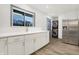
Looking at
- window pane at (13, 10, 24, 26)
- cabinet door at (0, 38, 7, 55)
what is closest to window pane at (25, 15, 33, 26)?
window pane at (13, 10, 24, 26)

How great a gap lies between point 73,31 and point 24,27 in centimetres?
298

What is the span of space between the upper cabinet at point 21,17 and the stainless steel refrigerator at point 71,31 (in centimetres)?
257

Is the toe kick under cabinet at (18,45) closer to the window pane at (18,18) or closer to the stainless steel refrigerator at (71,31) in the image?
the window pane at (18,18)

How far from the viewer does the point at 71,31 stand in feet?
18.8

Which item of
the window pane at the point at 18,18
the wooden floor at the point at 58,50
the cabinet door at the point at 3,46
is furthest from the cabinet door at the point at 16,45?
the wooden floor at the point at 58,50

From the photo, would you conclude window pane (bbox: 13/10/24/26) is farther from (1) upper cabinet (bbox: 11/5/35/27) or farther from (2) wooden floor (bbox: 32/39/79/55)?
(2) wooden floor (bbox: 32/39/79/55)

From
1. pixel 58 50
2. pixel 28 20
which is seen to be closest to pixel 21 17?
pixel 28 20

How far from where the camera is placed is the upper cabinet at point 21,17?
3.39 meters

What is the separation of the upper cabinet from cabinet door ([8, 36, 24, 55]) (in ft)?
2.30

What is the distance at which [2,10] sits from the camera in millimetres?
2986

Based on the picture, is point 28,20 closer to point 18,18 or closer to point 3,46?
point 18,18

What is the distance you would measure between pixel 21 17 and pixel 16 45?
3.85 ft
